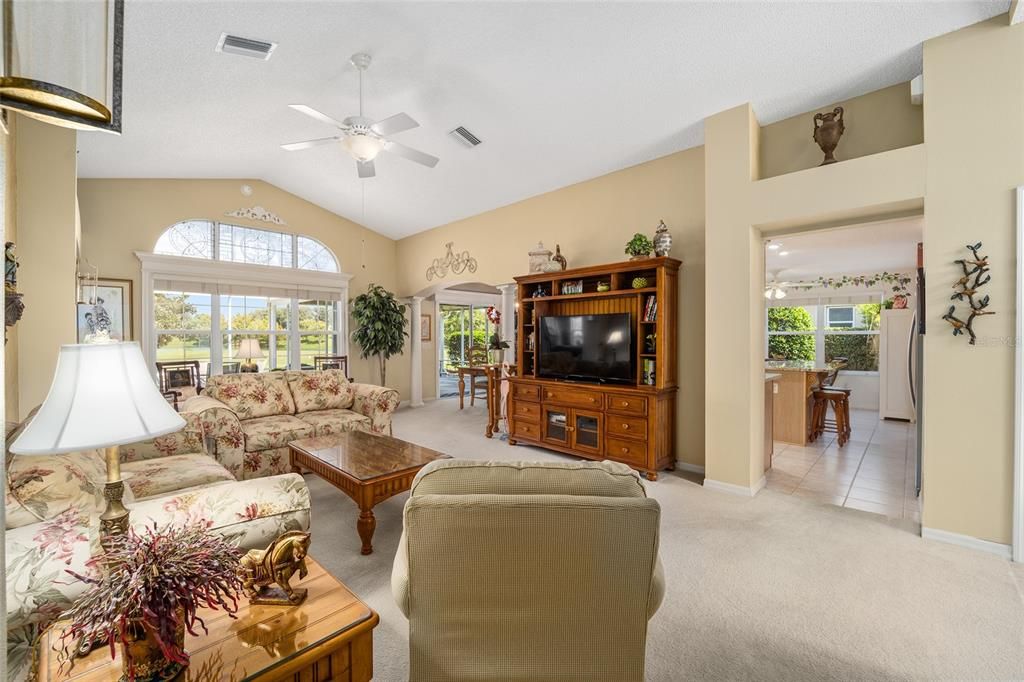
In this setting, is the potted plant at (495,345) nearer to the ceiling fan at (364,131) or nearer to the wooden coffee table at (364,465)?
the wooden coffee table at (364,465)

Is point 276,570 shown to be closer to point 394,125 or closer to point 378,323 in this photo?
point 394,125

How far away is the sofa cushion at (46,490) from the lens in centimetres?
146

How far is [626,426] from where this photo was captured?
4.06 metres

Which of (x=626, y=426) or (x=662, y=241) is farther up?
(x=662, y=241)

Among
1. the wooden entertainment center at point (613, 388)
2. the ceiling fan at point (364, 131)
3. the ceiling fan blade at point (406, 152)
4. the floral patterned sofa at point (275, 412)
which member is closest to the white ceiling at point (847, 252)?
the wooden entertainment center at point (613, 388)

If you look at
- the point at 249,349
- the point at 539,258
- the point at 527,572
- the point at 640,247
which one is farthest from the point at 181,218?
the point at 527,572

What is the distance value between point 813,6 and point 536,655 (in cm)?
339

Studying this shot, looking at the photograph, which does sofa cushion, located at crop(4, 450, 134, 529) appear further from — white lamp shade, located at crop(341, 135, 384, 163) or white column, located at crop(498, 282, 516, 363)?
white column, located at crop(498, 282, 516, 363)

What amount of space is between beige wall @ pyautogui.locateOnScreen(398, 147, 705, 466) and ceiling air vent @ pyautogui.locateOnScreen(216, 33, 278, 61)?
10.0 feet

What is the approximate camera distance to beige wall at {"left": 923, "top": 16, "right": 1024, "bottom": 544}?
2.54 metres

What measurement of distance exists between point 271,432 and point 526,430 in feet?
8.01

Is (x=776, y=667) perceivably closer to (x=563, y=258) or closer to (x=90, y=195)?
(x=563, y=258)

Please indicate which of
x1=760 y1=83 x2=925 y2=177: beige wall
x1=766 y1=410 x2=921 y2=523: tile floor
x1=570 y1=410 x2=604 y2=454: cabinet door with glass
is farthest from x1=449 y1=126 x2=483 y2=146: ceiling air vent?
x1=766 y1=410 x2=921 y2=523: tile floor

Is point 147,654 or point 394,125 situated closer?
point 147,654
